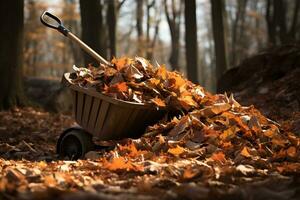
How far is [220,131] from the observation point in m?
5.41

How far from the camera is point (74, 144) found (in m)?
6.44

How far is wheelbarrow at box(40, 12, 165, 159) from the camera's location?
599cm

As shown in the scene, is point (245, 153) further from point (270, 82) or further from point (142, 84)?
point (270, 82)

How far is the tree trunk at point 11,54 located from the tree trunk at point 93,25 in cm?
179

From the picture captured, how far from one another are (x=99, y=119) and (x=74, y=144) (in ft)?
1.88

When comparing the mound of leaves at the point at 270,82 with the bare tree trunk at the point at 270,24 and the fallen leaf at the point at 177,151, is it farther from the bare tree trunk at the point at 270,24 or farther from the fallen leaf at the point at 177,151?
the bare tree trunk at the point at 270,24

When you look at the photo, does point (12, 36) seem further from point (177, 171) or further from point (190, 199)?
point (190, 199)

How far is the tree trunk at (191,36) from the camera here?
46.0 ft

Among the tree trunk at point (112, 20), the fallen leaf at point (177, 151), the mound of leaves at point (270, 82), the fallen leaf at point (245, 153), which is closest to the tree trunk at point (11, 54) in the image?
the mound of leaves at point (270, 82)

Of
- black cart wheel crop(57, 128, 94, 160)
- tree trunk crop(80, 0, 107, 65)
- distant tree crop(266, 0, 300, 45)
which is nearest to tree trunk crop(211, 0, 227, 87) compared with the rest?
tree trunk crop(80, 0, 107, 65)

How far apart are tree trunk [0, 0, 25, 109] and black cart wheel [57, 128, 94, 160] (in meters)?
4.03

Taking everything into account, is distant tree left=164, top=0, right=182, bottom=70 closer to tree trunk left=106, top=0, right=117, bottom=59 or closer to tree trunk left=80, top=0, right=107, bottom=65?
tree trunk left=106, top=0, right=117, bottom=59

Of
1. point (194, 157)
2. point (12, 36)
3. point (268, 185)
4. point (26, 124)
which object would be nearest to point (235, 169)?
point (268, 185)

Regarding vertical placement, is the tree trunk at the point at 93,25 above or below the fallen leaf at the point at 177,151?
above
